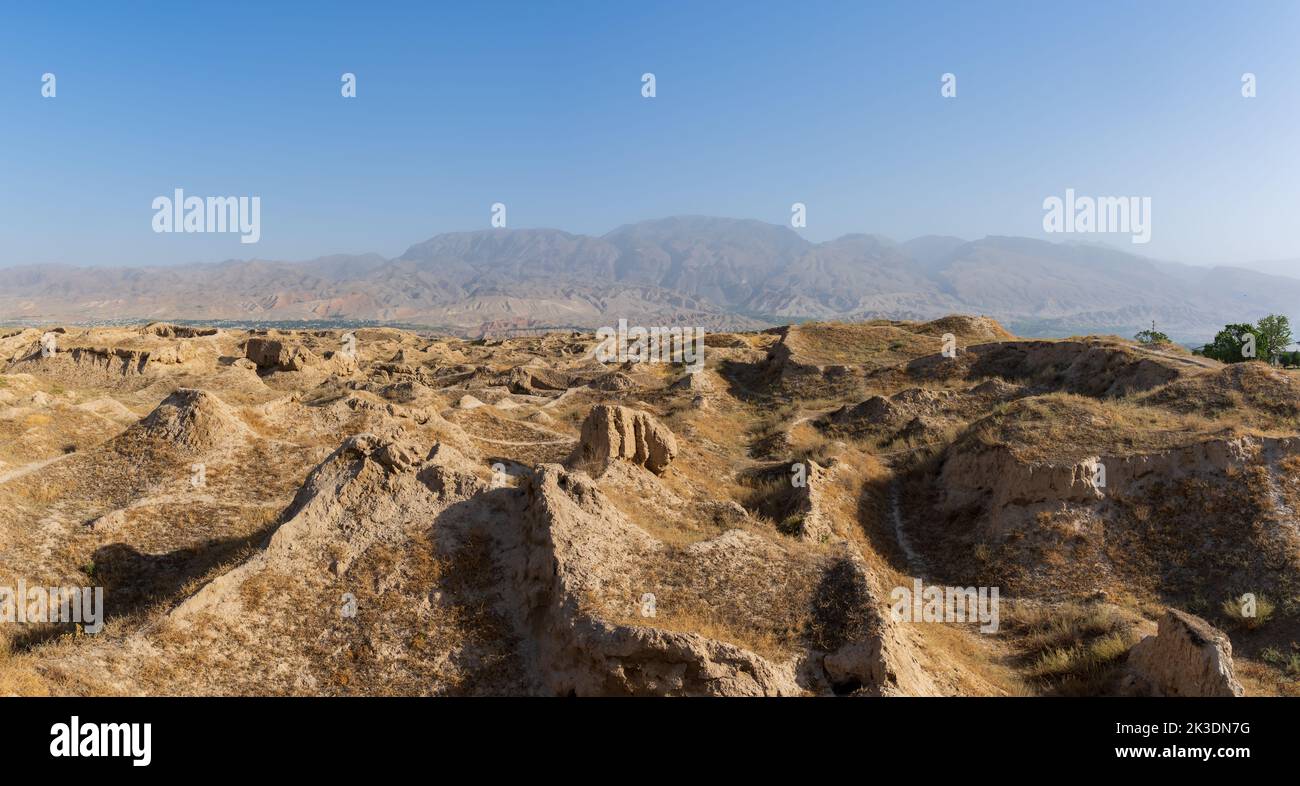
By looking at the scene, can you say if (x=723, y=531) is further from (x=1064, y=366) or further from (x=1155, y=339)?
(x=1155, y=339)

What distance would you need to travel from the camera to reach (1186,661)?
35.1 feet

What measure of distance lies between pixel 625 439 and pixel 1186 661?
42.7 ft

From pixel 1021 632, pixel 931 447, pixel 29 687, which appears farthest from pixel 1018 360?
pixel 29 687

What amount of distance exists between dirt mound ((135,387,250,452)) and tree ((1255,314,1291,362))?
61458mm

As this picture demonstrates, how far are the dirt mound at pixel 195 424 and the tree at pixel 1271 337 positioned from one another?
202 feet

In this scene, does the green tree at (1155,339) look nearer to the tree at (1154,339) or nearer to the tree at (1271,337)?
the tree at (1154,339)

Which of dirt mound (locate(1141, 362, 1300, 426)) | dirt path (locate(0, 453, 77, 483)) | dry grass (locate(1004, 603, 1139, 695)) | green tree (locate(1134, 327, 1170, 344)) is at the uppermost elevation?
green tree (locate(1134, 327, 1170, 344))

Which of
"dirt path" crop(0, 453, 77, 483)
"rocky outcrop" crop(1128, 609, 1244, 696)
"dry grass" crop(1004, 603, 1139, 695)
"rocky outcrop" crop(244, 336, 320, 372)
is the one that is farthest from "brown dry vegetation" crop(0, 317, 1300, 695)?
"rocky outcrop" crop(244, 336, 320, 372)

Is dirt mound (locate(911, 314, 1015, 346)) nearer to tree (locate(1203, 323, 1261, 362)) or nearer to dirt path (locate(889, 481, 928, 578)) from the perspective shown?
tree (locate(1203, 323, 1261, 362))

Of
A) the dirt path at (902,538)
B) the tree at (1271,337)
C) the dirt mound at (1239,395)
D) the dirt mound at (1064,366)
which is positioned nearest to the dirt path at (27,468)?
the dirt path at (902,538)

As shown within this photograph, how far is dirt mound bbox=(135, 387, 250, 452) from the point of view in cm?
1969
